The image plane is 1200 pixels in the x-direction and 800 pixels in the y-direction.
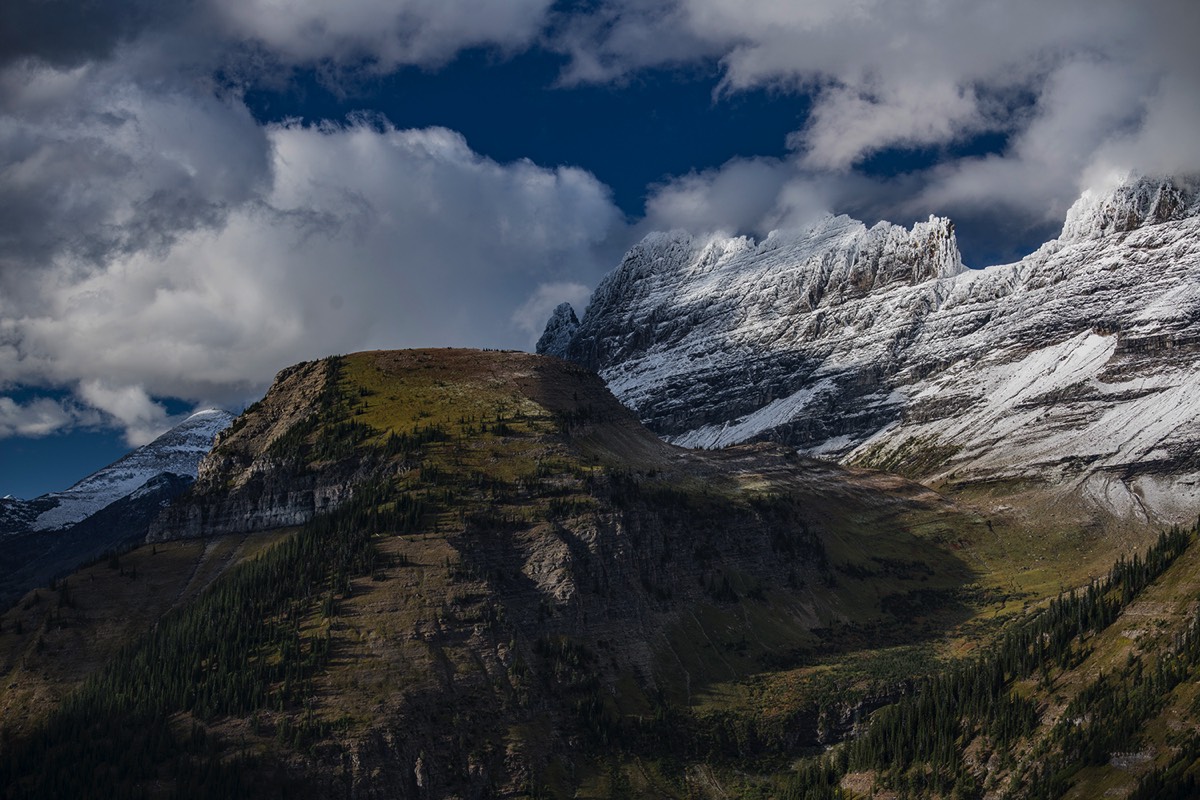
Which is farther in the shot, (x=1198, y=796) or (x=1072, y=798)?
(x=1072, y=798)

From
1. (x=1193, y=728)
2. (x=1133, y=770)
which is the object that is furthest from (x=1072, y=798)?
(x=1193, y=728)

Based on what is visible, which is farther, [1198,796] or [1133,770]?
[1133,770]

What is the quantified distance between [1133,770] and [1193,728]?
1228cm

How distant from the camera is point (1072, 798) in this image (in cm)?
19900

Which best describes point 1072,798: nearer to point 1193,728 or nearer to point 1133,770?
point 1133,770

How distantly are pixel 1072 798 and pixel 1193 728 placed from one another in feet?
74.5

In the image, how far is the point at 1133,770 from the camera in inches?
7736

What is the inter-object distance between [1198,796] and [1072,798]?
21.8 m

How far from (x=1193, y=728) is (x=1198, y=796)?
18001 mm

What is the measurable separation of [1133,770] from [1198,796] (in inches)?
582

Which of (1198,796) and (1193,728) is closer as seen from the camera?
(1198,796)

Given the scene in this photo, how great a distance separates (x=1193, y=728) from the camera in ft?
648

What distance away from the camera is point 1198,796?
18212 centimetres
